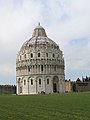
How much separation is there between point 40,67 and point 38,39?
11366 mm

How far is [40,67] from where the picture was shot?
11244 cm

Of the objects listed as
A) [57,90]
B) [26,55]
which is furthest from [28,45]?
[57,90]

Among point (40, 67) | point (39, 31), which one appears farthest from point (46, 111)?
point (39, 31)

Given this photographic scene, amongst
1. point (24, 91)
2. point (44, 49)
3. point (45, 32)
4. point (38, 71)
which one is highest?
point (45, 32)

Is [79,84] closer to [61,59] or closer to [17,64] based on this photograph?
[61,59]

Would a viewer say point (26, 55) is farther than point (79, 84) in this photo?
No

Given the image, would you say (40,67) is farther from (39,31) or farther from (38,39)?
(39,31)

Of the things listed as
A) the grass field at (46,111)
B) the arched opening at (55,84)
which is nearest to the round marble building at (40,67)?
the arched opening at (55,84)

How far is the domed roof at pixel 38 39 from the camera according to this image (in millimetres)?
115875

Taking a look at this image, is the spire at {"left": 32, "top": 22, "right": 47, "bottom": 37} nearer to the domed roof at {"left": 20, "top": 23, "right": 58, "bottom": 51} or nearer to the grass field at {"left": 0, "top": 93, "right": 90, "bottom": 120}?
the domed roof at {"left": 20, "top": 23, "right": 58, "bottom": 51}

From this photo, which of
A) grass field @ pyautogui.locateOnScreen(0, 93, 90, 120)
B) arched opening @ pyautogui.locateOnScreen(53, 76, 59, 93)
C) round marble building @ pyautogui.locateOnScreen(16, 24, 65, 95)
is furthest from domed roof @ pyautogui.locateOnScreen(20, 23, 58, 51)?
grass field @ pyautogui.locateOnScreen(0, 93, 90, 120)

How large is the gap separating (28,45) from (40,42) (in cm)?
463

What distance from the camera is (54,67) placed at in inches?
4459

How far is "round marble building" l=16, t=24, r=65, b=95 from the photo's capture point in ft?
369
